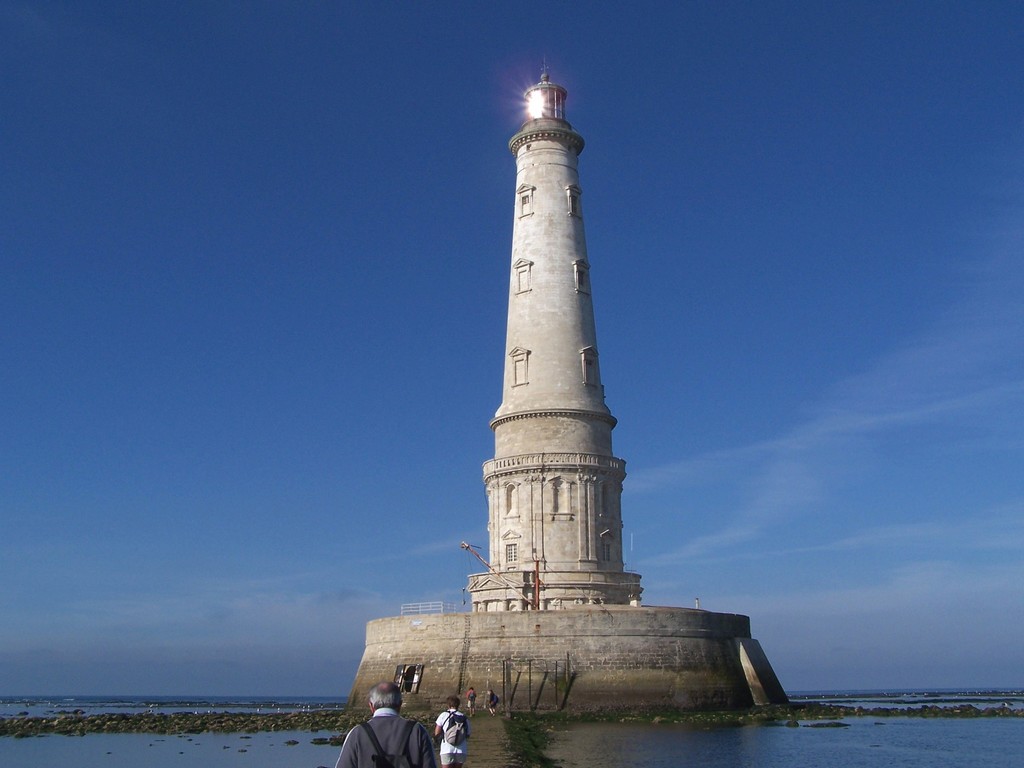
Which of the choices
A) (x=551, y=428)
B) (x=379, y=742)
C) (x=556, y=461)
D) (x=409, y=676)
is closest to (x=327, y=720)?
(x=409, y=676)

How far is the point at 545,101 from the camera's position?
46.8 metres

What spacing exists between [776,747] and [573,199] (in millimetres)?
24340

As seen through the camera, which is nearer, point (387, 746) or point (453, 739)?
point (387, 746)

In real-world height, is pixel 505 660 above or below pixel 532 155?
below

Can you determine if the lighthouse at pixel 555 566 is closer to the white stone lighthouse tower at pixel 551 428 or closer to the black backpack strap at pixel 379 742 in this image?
the white stone lighthouse tower at pixel 551 428

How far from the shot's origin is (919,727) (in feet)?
127

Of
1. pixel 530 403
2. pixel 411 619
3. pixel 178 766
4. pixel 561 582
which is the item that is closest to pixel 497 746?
pixel 178 766

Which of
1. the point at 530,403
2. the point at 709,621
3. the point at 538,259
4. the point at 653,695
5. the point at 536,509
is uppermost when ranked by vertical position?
the point at 538,259

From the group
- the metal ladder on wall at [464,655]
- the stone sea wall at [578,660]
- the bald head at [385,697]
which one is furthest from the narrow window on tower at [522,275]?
the bald head at [385,697]

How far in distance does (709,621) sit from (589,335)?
12765 mm

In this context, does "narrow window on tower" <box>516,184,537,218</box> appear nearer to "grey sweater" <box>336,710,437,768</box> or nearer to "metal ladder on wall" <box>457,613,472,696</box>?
"metal ladder on wall" <box>457,613,472,696</box>

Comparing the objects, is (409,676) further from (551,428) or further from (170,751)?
(551,428)

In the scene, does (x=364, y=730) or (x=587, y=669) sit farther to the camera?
(x=587, y=669)

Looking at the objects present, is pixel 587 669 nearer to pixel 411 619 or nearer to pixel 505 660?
pixel 505 660
